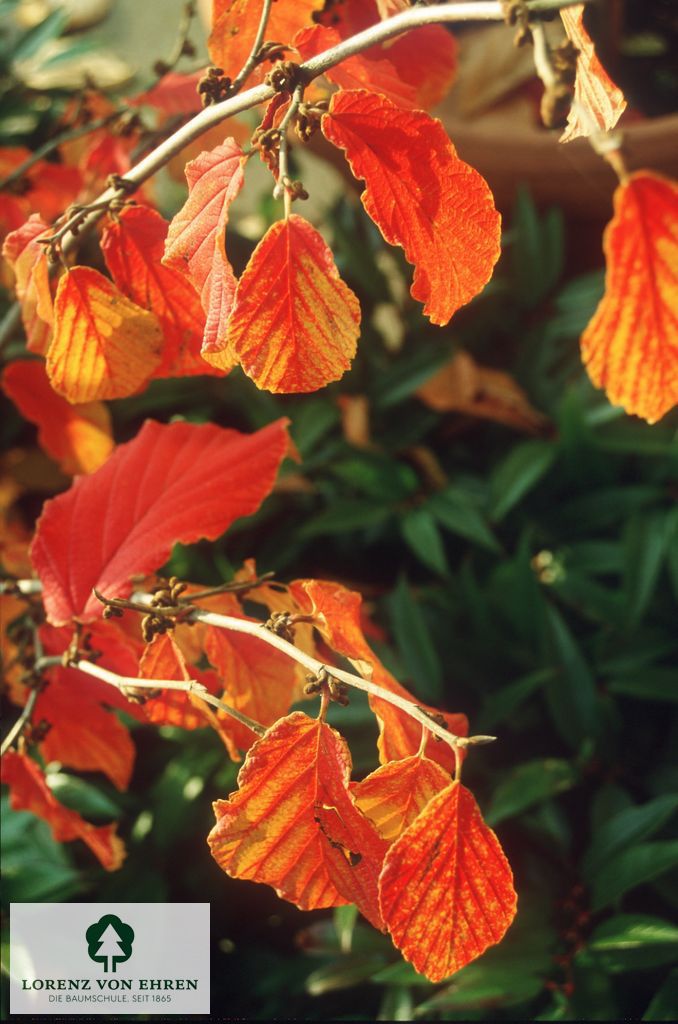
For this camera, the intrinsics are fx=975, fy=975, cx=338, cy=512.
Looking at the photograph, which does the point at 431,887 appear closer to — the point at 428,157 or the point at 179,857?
the point at 428,157

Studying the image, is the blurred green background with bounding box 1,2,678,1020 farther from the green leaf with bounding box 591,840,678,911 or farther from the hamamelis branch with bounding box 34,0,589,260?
the hamamelis branch with bounding box 34,0,589,260

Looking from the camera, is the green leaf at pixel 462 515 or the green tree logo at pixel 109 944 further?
the green leaf at pixel 462 515

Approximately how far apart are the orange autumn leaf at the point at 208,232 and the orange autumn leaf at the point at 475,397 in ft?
2.14

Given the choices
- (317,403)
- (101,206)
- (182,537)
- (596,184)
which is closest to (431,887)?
(182,537)

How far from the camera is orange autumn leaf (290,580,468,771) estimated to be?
473mm

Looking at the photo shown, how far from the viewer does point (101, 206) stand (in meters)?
0.53

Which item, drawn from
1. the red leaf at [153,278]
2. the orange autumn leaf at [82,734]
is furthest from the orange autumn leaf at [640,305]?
the orange autumn leaf at [82,734]

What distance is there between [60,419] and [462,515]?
0.42 m

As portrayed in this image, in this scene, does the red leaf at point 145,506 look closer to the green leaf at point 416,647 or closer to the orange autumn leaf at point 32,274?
the orange autumn leaf at point 32,274

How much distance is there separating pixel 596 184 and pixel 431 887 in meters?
1.01

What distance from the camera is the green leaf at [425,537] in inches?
37.7

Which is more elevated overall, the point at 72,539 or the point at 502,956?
the point at 72,539

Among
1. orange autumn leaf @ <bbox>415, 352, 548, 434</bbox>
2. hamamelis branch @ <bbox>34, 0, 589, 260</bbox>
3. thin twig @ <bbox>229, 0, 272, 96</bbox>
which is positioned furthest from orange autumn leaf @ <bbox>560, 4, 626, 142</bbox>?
orange autumn leaf @ <bbox>415, 352, 548, 434</bbox>

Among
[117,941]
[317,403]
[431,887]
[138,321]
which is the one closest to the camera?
[431,887]
